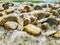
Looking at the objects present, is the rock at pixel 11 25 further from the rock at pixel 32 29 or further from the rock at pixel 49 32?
the rock at pixel 49 32

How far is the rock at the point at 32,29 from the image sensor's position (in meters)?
0.87

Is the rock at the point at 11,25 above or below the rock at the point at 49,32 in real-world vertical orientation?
above

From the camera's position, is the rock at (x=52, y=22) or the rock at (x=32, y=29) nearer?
the rock at (x=32, y=29)

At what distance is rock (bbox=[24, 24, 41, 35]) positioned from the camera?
867 mm

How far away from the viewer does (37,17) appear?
109 cm

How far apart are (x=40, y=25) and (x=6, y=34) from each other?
204mm

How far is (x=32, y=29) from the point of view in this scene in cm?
87

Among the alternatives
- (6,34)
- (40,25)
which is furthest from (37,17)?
(6,34)

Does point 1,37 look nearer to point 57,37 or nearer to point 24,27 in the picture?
point 24,27

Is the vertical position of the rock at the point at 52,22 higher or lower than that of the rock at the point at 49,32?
higher

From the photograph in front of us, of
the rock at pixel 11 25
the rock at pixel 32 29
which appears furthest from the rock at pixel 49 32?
the rock at pixel 11 25

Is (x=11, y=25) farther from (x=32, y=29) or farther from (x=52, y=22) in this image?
(x=52, y=22)

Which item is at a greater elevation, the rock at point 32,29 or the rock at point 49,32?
the rock at point 32,29

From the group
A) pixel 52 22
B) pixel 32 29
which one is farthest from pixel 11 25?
pixel 52 22
